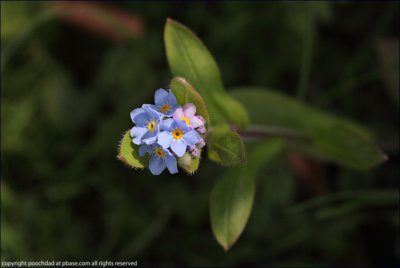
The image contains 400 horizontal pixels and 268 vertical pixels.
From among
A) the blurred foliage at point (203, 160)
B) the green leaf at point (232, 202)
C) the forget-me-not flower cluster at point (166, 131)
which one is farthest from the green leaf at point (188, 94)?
the blurred foliage at point (203, 160)

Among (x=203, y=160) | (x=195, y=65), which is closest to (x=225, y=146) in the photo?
(x=195, y=65)

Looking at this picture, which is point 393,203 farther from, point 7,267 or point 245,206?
point 7,267

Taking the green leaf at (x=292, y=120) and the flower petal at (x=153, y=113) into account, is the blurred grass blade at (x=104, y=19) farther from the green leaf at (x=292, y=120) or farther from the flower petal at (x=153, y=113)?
the flower petal at (x=153, y=113)

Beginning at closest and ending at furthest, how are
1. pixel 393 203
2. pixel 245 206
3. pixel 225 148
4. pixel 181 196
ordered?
pixel 225 148 → pixel 245 206 → pixel 393 203 → pixel 181 196

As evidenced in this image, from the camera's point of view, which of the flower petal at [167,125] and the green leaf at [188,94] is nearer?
the flower petal at [167,125]

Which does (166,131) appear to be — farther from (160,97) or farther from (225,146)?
(225,146)

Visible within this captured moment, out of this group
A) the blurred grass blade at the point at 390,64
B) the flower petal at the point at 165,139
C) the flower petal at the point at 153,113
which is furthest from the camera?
the blurred grass blade at the point at 390,64

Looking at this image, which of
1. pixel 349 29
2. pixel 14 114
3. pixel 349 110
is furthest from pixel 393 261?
pixel 14 114
